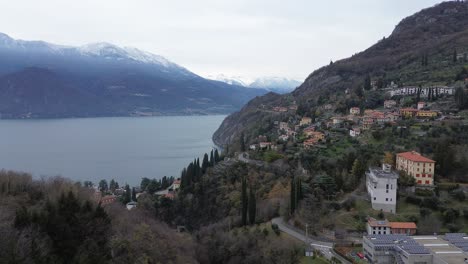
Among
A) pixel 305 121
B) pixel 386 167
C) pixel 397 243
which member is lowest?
pixel 397 243

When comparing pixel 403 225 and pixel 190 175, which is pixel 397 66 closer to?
pixel 190 175

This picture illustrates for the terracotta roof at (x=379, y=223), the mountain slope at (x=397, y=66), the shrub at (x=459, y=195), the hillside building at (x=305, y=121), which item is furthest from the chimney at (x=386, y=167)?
the mountain slope at (x=397, y=66)

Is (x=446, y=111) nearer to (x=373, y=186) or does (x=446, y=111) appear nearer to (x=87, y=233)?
(x=373, y=186)

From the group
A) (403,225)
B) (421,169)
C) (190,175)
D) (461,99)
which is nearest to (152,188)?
(190,175)

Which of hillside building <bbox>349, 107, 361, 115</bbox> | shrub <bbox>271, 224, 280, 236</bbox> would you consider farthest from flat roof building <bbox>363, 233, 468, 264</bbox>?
hillside building <bbox>349, 107, 361, 115</bbox>

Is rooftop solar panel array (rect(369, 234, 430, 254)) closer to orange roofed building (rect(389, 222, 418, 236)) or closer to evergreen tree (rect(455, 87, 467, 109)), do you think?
orange roofed building (rect(389, 222, 418, 236))

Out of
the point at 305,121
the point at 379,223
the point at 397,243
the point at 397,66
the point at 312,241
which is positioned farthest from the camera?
the point at 397,66

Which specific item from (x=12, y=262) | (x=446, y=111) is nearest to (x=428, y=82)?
(x=446, y=111)
